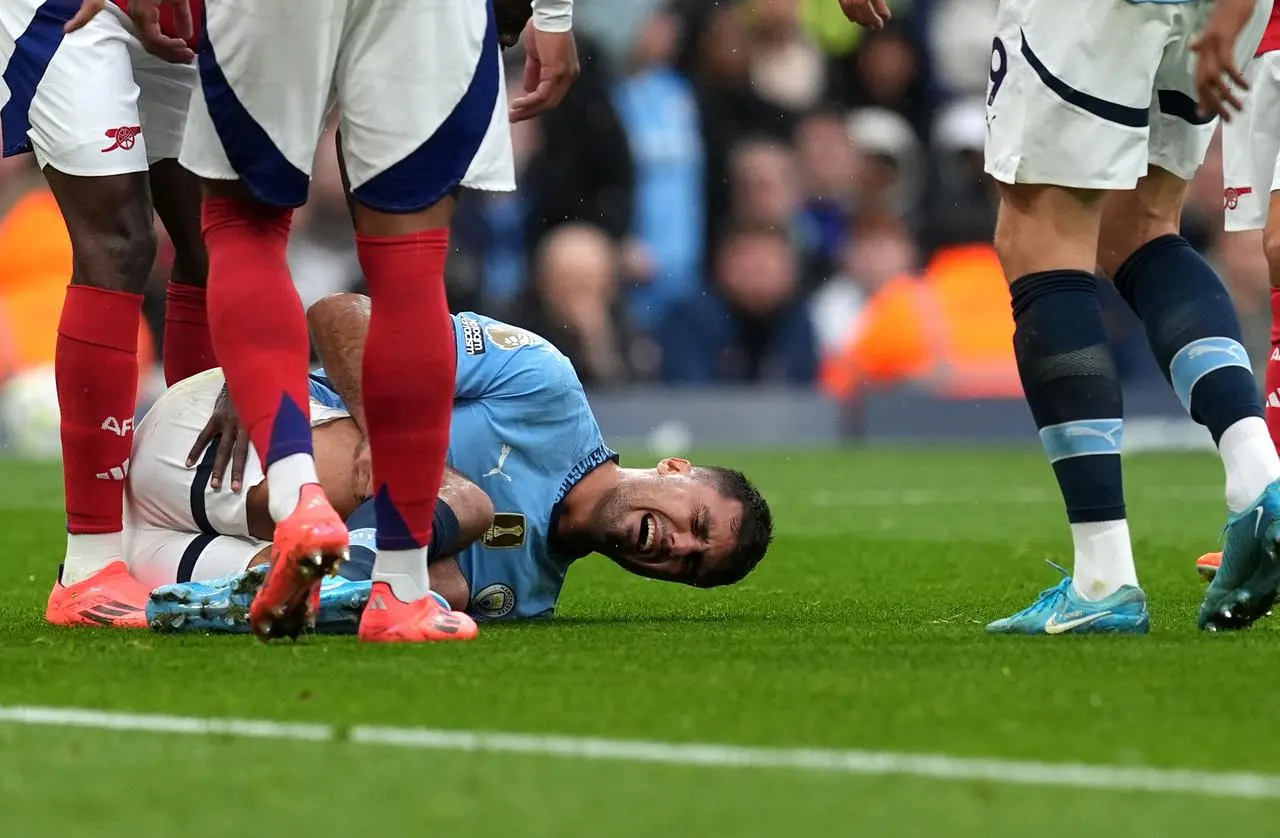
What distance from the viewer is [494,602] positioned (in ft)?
15.8

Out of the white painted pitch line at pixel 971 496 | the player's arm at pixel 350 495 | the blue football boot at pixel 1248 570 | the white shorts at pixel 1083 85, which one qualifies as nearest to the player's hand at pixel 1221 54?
the white shorts at pixel 1083 85

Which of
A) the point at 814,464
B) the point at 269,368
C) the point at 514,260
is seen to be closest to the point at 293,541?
the point at 269,368

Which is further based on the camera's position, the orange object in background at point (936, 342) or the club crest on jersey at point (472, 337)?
the orange object in background at point (936, 342)

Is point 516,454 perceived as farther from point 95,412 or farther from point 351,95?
point 351,95

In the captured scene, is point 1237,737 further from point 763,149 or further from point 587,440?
point 763,149

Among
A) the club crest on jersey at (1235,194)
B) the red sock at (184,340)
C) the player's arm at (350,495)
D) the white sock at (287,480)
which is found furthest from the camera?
the club crest on jersey at (1235,194)

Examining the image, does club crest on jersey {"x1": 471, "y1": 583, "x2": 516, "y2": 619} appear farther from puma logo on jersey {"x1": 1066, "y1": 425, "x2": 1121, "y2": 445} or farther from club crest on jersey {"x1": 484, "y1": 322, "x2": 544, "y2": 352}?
puma logo on jersey {"x1": 1066, "y1": 425, "x2": 1121, "y2": 445}

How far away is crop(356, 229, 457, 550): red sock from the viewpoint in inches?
157

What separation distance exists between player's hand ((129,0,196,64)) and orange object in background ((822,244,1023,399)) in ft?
30.0

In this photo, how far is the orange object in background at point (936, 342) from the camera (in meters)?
13.6

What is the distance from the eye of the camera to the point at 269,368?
12.8ft

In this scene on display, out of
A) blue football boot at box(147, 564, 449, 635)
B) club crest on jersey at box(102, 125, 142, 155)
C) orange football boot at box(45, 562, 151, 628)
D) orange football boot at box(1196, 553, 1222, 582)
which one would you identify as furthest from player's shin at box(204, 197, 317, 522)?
orange football boot at box(1196, 553, 1222, 582)

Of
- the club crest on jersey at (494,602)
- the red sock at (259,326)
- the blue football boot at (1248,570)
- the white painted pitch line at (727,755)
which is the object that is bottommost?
the club crest on jersey at (494,602)

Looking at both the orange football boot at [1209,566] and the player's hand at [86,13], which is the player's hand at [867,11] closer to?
the player's hand at [86,13]
